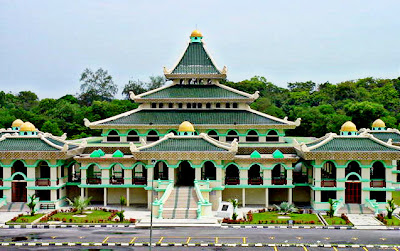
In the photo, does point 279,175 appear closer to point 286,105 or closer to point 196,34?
point 196,34

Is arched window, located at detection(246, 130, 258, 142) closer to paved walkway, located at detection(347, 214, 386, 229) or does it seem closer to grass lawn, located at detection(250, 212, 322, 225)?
grass lawn, located at detection(250, 212, 322, 225)

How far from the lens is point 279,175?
39.6 metres

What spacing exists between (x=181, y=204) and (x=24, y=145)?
12.0 m

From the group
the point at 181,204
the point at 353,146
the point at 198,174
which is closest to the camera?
the point at 181,204

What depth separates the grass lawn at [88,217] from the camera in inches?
1259

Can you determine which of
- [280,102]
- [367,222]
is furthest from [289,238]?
[280,102]

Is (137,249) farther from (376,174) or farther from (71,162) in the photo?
(376,174)

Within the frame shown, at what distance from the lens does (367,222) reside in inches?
1258

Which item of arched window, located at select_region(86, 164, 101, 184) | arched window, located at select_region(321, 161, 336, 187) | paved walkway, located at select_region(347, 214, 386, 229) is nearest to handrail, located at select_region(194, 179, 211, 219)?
arched window, located at select_region(86, 164, 101, 184)

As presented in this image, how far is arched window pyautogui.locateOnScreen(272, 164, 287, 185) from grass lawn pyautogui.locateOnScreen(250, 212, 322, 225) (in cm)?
330

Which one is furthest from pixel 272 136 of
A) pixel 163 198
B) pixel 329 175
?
pixel 163 198

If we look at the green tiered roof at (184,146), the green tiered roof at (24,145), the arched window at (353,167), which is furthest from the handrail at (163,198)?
the arched window at (353,167)

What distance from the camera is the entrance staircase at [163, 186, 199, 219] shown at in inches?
1286

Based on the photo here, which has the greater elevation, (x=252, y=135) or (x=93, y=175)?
(x=252, y=135)
